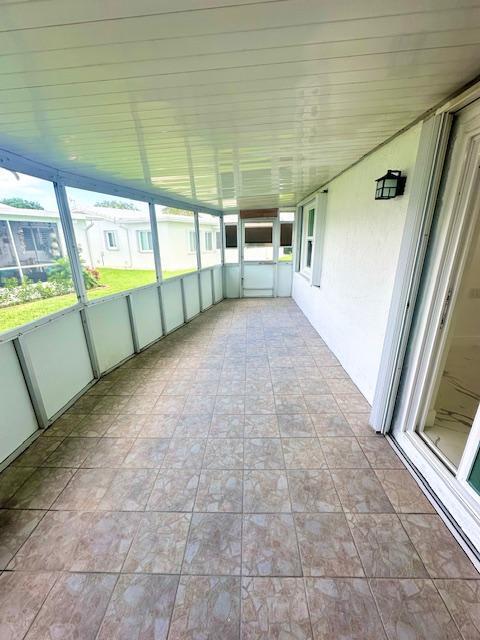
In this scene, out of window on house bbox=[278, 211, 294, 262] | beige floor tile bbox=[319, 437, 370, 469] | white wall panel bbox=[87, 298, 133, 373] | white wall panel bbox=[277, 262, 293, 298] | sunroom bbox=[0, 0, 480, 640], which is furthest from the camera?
white wall panel bbox=[277, 262, 293, 298]

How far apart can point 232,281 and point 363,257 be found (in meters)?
4.70

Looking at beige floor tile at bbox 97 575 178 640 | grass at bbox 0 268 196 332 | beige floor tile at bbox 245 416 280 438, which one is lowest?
beige floor tile at bbox 97 575 178 640

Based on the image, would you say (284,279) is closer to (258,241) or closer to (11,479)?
(258,241)

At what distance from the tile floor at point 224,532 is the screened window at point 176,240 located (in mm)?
2626

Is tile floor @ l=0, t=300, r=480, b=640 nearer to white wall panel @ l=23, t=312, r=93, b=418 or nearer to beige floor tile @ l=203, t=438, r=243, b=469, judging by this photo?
beige floor tile @ l=203, t=438, r=243, b=469

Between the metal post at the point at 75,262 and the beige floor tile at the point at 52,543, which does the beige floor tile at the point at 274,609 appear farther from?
the metal post at the point at 75,262

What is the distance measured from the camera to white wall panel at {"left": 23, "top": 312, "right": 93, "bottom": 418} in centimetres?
222

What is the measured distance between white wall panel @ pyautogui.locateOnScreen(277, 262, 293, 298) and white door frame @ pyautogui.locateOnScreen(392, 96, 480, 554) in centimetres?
524

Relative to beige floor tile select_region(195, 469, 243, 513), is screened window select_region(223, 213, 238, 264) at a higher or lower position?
higher

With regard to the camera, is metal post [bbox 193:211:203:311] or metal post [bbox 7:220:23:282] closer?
metal post [bbox 7:220:23:282]

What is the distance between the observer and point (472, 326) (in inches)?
141

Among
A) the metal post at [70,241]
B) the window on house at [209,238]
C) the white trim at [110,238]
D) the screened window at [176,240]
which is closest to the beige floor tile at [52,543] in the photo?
the metal post at [70,241]

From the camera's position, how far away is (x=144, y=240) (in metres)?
3.90

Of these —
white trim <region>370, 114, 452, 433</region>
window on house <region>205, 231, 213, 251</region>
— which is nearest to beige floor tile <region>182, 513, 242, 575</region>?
white trim <region>370, 114, 452, 433</region>
